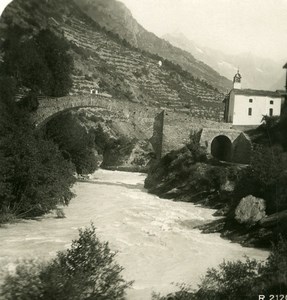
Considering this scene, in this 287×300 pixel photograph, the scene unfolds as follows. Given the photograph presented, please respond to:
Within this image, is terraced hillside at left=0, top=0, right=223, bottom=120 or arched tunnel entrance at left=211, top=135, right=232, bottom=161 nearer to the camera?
arched tunnel entrance at left=211, top=135, right=232, bottom=161

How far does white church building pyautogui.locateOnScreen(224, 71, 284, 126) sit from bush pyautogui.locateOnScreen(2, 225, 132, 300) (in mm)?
22178

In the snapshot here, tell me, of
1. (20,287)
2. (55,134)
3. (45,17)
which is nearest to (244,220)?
(20,287)

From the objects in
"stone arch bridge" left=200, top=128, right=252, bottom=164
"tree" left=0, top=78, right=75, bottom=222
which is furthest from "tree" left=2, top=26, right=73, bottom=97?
"stone arch bridge" left=200, top=128, right=252, bottom=164

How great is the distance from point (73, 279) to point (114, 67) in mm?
48934

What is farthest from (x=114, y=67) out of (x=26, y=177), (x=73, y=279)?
(x=73, y=279)

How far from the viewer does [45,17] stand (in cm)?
4612

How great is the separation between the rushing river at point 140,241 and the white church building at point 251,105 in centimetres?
1438

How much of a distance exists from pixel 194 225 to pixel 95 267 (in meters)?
6.48

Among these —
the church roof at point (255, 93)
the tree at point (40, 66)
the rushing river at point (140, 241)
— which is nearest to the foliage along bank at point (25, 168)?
the rushing river at point (140, 241)

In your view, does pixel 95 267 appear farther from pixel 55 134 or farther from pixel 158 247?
pixel 55 134

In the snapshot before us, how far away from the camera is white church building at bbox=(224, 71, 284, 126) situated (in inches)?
1078

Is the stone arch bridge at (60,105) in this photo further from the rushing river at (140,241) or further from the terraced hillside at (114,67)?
the terraced hillside at (114,67)

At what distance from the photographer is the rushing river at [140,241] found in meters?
7.54

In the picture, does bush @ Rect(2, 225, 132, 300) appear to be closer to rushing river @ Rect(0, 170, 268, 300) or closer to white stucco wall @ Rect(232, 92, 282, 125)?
rushing river @ Rect(0, 170, 268, 300)
